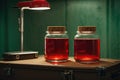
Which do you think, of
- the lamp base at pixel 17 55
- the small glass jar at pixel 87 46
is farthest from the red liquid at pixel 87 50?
the lamp base at pixel 17 55

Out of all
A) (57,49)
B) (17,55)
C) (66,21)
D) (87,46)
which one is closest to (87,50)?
(87,46)

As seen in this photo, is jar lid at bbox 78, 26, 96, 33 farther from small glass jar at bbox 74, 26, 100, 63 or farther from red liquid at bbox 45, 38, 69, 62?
red liquid at bbox 45, 38, 69, 62

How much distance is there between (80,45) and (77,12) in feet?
1.55

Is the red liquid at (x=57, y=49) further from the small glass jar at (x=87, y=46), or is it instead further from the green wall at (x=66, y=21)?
the green wall at (x=66, y=21)

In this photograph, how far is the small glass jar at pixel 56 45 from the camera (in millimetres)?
1488

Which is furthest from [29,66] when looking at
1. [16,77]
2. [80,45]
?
[80,45]

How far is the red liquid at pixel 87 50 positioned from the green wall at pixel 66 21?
335 mm

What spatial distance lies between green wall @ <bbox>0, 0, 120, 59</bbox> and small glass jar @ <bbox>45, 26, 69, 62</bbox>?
368 mm

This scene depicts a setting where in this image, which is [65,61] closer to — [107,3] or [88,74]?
[88,74]

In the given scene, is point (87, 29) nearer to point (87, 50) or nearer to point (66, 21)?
point (87, 50)

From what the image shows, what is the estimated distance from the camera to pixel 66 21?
1910mm

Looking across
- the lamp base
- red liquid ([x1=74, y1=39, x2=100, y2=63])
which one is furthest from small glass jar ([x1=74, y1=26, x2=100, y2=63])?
the lamp base

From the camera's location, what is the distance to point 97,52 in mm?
1471

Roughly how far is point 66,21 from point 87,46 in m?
0.51
